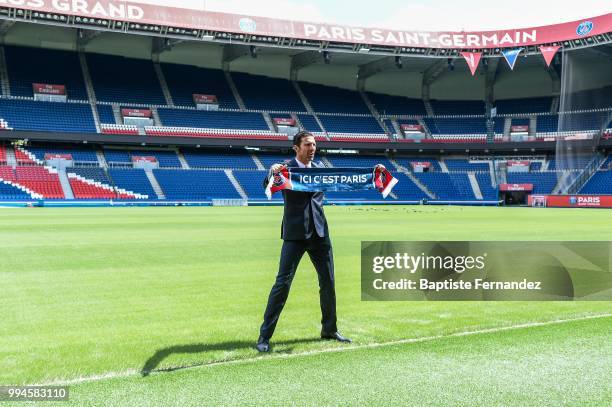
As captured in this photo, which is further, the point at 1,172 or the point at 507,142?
the point at 507,142

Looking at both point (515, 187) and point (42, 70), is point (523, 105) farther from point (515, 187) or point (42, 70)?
point (42, 70)

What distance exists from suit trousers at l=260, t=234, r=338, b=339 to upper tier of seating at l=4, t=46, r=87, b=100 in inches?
2173

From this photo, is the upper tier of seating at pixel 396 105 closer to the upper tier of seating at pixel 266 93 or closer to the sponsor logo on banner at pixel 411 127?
the sponsor logo on banner at pixel 411 127

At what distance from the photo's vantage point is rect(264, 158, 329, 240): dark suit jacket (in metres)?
5.70

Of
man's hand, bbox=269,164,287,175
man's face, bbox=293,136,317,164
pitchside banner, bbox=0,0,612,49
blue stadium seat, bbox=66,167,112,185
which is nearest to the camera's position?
man's hand, bbox=269,164,287,175

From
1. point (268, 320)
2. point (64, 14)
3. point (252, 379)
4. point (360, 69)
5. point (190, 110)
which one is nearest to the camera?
point (252, 379)

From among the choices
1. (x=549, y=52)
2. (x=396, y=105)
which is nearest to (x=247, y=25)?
(x=396, y=105)

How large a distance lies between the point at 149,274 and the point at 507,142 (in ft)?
196

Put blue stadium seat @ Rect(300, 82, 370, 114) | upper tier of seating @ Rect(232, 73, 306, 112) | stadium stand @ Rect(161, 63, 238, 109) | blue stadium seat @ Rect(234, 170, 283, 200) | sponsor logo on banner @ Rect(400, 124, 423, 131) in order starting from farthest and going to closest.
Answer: sponsor logo on banner @ Rect(400, 124, 423, 131), blue stadium seat @ Rect(300, 82, 370, 114), upper tier of seating @ Rect(232, 73, 306, 112), stadium stand @ Rect(161, 63, 238, 109), blue stadium seat @ Rect(234, 170, 283, 200)

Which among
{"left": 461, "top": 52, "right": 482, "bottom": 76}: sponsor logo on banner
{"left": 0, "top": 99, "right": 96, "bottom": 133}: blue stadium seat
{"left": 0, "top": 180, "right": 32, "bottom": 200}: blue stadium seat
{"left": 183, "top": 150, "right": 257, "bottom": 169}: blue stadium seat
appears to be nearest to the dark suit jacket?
{"left": 0, "top": 180, "right": 32, "bottom": 200}: blue stadium seat

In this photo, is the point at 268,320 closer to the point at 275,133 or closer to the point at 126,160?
the point at 126,160

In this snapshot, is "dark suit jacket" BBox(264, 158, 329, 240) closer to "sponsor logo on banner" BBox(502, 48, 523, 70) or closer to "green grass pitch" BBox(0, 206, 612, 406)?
"green grass pitch" BBox(0, 206, 612, 406)

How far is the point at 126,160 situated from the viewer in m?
55.1

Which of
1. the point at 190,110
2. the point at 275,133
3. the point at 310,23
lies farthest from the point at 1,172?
the point at 310,23
